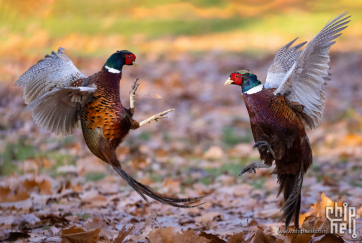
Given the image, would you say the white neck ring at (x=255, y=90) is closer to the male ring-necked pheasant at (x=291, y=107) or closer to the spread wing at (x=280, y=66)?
the male ring-necked pheasant at (x=291, y=107)

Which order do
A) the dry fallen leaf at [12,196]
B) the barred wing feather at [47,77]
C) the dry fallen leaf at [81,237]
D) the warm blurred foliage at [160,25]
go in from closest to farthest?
the dry fallen leaf at [81,237], the barred wing feather at [47,77], the dry fallen leaf at [12,196], the warm blurred foliage at [160,25]

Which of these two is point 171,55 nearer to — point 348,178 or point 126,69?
point 126,69

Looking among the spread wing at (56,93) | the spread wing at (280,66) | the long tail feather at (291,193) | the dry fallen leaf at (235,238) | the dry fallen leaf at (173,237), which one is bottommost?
the dry fallen leaf at (173,237)

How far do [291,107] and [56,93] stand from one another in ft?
4.89

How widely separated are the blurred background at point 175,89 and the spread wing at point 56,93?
0.50 m

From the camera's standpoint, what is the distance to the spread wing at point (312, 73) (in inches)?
102

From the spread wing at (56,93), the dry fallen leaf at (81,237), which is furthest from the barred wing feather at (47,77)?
the dry fallen leaf at (81,237)

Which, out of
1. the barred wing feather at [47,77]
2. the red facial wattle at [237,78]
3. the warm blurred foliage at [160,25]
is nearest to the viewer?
the red facial wattle at [237,78]

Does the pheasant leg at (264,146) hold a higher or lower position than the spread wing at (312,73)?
lower

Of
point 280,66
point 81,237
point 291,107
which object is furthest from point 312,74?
point 81,237

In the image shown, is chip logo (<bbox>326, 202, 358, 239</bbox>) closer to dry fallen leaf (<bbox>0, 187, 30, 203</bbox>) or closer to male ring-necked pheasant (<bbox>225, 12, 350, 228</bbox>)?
male ring-necked pheasant (<bbox>225, 12, 350, 228</bbox>)

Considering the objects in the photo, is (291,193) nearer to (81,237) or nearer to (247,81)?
(247,81)

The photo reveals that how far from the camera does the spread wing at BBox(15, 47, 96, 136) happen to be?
241cm

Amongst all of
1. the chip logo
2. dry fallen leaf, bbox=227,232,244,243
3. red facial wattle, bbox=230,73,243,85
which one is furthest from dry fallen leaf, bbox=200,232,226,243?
red facial wattle, bbox=230,73,243,85
